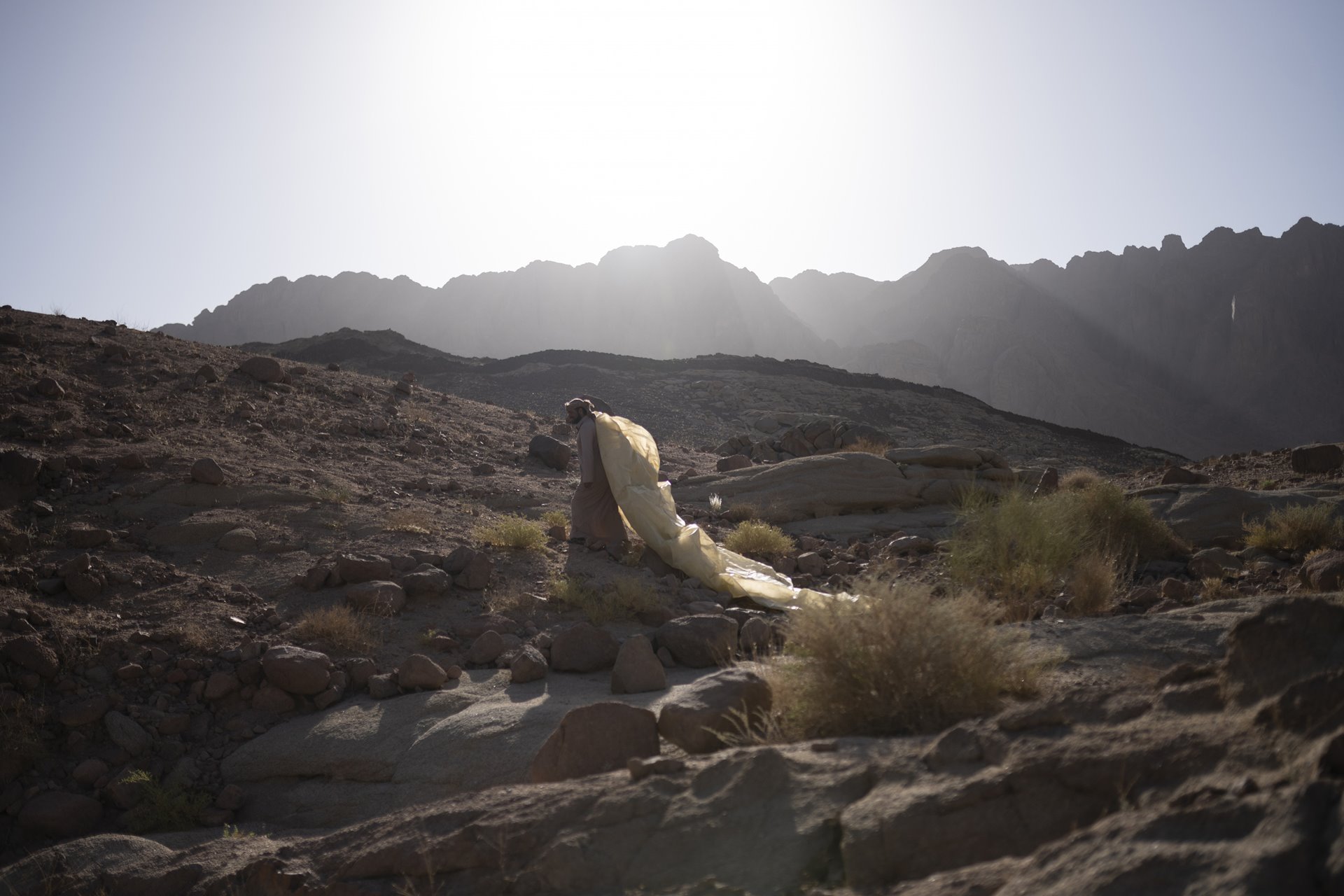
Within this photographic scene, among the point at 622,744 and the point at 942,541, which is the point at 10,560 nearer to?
the point at 622,744

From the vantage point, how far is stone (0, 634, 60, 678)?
5363 mm

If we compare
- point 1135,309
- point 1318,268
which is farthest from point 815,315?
point 1318,268

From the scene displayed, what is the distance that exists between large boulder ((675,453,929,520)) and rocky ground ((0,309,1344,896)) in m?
0.05

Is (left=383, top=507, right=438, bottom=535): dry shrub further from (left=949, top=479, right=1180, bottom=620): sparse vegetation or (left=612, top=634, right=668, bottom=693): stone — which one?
(left=949, top=479, right=1180, bottom=620): sparse vegetation

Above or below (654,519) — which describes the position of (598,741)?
below

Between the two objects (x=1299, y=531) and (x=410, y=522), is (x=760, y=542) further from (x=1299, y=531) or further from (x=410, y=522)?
(x=1299, y=531)

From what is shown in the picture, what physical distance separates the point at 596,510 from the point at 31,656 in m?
4.84

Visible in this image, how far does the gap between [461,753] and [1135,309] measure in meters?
72.9

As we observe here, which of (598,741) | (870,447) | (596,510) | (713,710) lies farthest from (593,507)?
(870,447)

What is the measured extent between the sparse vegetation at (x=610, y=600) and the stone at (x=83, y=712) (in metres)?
3.35

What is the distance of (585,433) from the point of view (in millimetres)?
8406

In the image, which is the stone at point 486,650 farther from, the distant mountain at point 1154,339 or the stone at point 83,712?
the distant mountain at point 1154,339

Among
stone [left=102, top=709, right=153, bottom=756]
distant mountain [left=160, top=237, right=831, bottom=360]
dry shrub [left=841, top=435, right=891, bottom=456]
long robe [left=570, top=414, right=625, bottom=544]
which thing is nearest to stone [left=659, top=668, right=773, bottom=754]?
stone [left=102, top=709, right=153, bottom=756]

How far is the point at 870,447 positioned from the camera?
49.7ft
